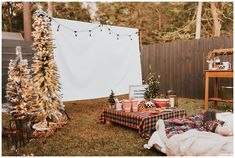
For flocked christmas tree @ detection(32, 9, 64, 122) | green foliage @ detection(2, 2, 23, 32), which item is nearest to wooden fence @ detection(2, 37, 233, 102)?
flocked christmas tree @ detection(32, 9, 64, 122)

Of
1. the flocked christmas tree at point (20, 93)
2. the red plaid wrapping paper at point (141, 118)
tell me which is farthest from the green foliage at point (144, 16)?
the flocked christmas tree at point (20, 93)

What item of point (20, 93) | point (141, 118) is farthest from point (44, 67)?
point (141, 118)

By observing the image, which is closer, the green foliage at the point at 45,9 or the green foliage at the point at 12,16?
the green foliage at the point at 12,16

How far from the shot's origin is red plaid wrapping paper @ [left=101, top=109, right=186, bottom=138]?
12.2ft

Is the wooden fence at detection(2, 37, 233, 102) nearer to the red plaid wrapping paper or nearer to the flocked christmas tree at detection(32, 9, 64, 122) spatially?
the flocked christmas tree at detection(32, 9, 64, 122)

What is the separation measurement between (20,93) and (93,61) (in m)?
2.09

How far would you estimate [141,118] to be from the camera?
3.78 metres

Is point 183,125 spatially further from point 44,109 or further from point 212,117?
point 44,109

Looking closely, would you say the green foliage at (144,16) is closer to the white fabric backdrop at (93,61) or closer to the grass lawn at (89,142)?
the white fabric backdrop at (93,61)

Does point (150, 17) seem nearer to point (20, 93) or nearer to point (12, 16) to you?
point (12, 16)

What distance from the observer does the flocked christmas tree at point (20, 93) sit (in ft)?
11.6

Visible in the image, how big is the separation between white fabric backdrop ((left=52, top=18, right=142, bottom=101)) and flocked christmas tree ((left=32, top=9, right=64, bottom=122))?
22.5 inches

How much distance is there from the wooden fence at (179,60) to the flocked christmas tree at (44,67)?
2.36 meters

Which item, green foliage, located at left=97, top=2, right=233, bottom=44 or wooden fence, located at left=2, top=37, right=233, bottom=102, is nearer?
wooden fence, located at left=2, top=37, right=233, bottom=102
